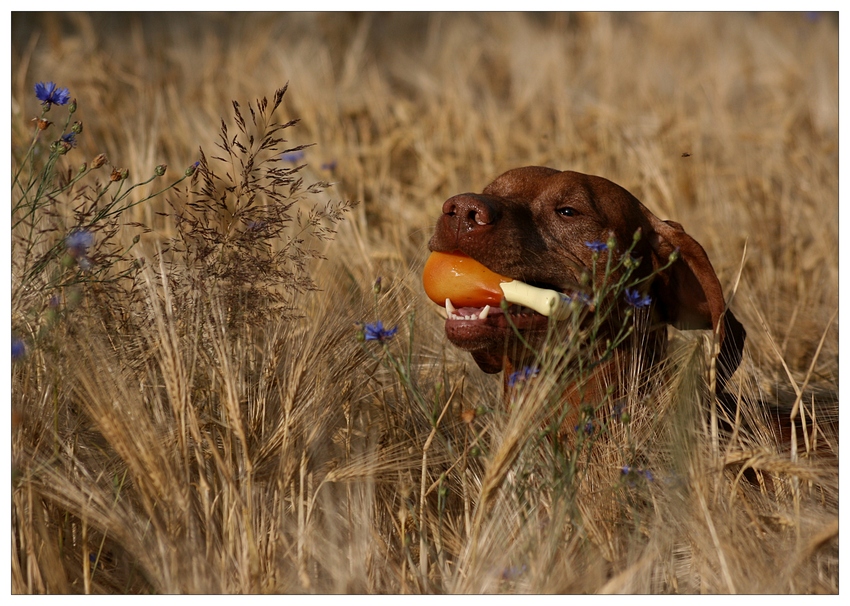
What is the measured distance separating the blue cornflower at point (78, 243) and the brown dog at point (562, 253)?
3.23ft

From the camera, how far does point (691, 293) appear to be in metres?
3.00

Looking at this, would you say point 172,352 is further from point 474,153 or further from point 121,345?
point 474,153

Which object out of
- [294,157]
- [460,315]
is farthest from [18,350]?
[294,157]

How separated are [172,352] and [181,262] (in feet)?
1.63

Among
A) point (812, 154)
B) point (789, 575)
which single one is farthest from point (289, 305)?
point (812, 154)

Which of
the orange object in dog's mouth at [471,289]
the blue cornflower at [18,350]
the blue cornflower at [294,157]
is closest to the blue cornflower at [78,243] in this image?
the blue cornflower at [18,350]

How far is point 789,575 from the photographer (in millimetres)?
2154

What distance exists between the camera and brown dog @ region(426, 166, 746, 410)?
9.04 feet

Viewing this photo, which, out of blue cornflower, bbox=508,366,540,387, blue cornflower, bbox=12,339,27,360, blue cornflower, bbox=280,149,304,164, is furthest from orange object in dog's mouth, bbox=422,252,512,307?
blue cornflower, bbox=280,149,304,164

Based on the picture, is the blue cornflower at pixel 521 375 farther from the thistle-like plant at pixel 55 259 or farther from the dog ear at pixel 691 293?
the thistle-like plant at pixel 55 259

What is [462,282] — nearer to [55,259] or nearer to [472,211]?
[472,211]

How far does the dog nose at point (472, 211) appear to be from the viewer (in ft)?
9.05

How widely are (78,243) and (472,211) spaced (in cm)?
108

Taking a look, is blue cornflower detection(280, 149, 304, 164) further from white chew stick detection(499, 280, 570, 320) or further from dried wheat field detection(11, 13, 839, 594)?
white chew stick detection(499, 280, 570, 320)
